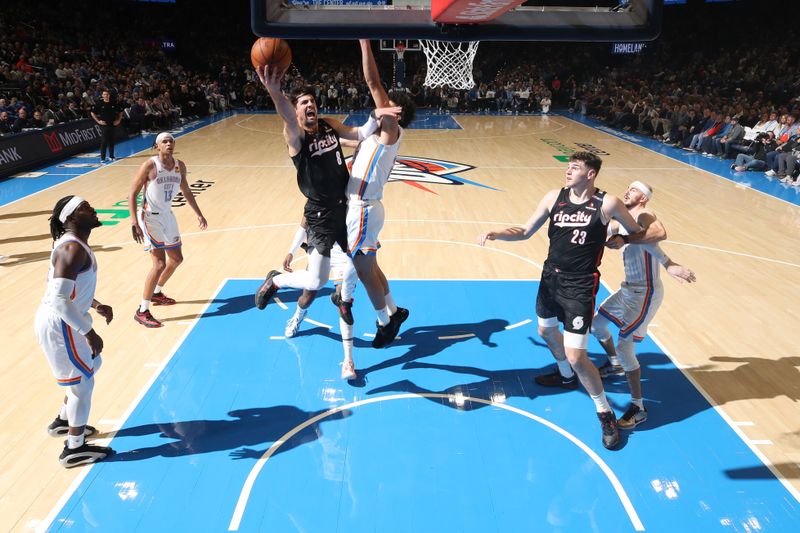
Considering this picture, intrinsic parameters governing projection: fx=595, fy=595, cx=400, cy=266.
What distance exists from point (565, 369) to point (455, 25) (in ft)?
9.10

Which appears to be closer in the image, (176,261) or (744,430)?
(744,430)

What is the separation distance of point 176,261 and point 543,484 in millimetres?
4207

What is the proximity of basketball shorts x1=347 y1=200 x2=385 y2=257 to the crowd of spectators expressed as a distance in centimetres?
1139

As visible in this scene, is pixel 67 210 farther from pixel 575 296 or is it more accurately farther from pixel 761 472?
pixel 761 472

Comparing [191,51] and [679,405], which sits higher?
[191,51]

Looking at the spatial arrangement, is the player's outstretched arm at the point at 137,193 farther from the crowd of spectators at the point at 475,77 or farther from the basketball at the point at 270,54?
the crowd of spectators at the point at 475,77

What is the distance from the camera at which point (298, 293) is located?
22.0ft

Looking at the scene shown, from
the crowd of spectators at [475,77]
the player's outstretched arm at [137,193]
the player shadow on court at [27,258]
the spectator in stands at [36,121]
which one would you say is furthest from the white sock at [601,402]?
the spectator in stands at [36,121]

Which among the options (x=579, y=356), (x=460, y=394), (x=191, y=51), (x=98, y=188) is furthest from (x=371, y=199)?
(x=191, y=51)

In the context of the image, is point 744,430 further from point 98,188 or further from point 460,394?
point 98,188

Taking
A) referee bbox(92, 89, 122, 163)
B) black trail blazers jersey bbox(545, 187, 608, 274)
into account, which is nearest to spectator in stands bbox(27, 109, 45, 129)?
referee bbox(92, 89, 122, 163)

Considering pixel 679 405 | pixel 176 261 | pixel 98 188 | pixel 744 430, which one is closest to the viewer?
pixel 744 430

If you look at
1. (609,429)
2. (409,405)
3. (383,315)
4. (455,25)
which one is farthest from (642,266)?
(383,315)

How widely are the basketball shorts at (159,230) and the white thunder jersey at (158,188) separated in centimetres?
6
